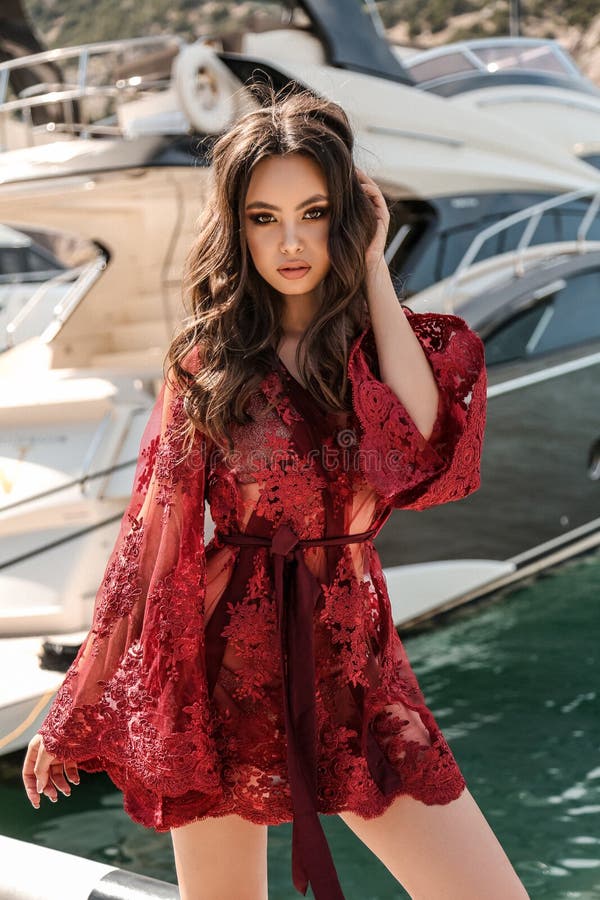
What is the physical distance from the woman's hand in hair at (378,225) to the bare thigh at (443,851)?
2.74 ft

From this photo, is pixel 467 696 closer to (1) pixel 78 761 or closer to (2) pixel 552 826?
(2) pixel 552 826

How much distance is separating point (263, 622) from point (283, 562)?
100mm

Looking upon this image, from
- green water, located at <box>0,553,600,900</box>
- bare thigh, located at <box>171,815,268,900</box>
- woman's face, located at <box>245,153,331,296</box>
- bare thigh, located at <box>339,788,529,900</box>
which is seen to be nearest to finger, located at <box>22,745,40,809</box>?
bare thigh, located at <box>171,815,268,900</box>

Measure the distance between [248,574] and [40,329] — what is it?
6085mm

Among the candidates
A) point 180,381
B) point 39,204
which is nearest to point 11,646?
point 39,204

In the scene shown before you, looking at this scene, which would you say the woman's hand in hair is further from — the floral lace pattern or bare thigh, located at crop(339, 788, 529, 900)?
bare thigh, located at crop(339, 788, 529, 900)

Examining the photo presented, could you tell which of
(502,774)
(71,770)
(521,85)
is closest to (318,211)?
(71,770)

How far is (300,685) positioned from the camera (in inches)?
65.9

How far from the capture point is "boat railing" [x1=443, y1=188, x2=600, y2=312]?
18.7 ft

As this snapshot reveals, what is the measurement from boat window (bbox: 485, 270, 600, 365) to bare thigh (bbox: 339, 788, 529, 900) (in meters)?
3.94

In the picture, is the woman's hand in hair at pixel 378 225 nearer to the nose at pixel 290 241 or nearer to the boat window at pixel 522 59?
the nose at pixel 290 241

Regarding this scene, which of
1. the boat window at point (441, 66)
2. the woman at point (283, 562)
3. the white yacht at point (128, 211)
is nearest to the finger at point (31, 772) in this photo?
the woman at point (283, 562)

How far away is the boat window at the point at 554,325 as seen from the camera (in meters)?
5.56

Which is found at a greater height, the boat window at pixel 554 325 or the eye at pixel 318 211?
the eye at pixel 318 211
